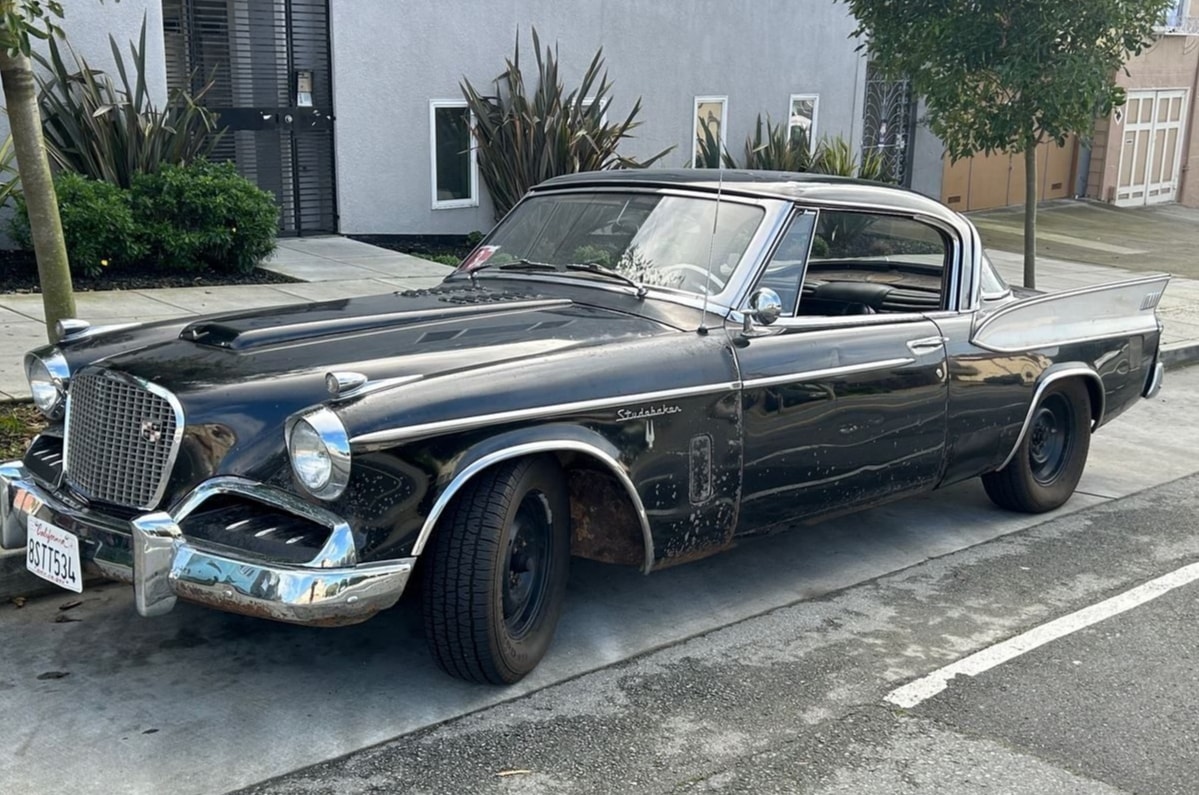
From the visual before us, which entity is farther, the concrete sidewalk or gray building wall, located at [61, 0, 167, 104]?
gray building wall, located at [61, 0, 167, 104]

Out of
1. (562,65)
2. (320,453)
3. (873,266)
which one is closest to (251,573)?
(320,453)

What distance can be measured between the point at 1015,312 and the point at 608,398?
8.22 ft

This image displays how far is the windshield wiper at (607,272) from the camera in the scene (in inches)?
191

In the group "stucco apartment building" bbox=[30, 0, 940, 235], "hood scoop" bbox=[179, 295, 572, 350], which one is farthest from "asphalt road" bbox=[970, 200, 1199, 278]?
"hood scoop" bbox=[179, 295, 572, 350]

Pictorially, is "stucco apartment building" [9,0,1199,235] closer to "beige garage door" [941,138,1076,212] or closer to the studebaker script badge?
"beige garage door" [941,138,1076,212]

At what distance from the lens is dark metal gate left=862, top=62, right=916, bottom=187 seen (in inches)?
761

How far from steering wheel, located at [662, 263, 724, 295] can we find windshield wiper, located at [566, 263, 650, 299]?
13 cm

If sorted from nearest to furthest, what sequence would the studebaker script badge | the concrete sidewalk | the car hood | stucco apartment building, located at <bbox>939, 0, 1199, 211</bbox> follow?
the car hood, the studebaker script badge, the concrete sidewalk, stucco apartment building, located at <bbox>939, 0, 1199, 211</bbox>

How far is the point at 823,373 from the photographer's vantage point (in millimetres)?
4848

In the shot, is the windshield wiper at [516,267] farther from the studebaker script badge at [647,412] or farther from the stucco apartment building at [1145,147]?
the stucco apartment building at [1145,147]

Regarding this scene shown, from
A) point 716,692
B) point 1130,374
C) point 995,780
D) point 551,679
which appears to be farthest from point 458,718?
point 1130,374

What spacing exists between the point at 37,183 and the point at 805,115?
13.4 metres

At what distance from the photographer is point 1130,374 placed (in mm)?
6508

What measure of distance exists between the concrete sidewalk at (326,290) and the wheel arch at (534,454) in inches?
147
